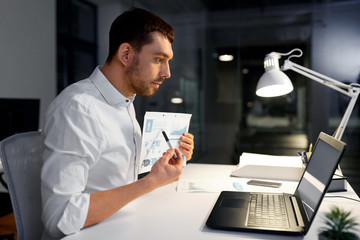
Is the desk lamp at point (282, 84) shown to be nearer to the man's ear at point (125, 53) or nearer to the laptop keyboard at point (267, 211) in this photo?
the laptop keyboard at point (267, 211)

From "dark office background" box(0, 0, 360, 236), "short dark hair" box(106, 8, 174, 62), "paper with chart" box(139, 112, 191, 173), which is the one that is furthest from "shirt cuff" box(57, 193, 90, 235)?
"dark office background" box(0, 0, 360, 236)

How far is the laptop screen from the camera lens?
867 mm

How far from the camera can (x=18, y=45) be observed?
132 inches

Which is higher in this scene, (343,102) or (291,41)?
(291,41)

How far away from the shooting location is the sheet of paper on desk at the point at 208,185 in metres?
1.31

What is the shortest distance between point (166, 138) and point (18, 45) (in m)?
2.81

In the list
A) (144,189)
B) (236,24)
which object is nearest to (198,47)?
(236,24)

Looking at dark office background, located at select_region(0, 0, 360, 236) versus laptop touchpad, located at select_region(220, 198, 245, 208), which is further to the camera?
dark office background, located at select_region(0, 0, 360, 236)

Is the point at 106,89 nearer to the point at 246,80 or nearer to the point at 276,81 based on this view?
the point at 276,81

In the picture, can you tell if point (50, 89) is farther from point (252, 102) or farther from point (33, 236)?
point (33, 236)

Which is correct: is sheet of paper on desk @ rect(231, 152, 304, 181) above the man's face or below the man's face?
below

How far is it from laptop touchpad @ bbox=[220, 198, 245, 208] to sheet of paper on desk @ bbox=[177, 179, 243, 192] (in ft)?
0.62

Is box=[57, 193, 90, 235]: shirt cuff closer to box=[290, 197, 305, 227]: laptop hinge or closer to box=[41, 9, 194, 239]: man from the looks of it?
box=[41, 9, 194, 239]: man

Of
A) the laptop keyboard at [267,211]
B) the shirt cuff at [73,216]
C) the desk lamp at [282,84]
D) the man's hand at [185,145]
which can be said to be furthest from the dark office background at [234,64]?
the shirt cuff at [73,216]
